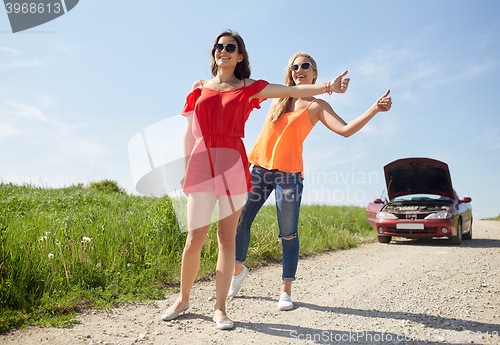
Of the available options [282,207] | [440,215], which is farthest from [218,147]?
[440,215]

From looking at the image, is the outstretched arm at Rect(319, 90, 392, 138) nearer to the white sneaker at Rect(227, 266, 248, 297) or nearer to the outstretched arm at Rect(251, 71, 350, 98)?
the outstretched arm at Rect(251, 71, 350, 98)

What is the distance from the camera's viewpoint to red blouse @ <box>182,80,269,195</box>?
276 centimetres

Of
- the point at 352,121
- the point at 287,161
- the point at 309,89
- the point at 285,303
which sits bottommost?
the point at 285,303

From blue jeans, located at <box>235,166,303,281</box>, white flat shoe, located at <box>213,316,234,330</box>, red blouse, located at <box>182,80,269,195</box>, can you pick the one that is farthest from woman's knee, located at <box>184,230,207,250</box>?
blue jeans, located at <box>235,166,303,281</box>

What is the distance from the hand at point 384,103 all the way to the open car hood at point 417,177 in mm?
6686

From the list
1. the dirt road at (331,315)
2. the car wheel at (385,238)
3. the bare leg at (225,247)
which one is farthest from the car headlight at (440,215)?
the bare leg at (225,247)

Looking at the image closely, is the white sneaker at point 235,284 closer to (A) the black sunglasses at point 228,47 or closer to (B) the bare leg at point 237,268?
(B) the bare leg at point 237,268

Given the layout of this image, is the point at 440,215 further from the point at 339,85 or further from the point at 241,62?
the point at 241,62

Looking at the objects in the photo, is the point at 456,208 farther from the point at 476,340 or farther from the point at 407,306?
the point at 476,340

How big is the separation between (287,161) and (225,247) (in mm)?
1067

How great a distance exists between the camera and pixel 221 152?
2768mm

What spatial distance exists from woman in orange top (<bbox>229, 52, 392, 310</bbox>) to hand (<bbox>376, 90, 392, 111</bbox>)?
371 millimetres

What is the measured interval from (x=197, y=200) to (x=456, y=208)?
8436 millimetres

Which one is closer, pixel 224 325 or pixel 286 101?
pixel 224 325
